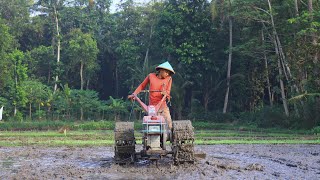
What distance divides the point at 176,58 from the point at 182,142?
2991 centimetres

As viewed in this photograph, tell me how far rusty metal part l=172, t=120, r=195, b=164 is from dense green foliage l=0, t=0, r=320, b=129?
57.2 ft

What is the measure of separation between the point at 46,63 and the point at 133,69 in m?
8.99

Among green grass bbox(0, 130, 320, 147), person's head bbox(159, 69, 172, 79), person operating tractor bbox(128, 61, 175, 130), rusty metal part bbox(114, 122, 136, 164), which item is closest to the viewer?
rusty metal part bbox(114, 122, 136, 164)

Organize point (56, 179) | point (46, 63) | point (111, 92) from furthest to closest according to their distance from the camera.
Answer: point (111, 92) < point (46, 63) < point (56, 179)

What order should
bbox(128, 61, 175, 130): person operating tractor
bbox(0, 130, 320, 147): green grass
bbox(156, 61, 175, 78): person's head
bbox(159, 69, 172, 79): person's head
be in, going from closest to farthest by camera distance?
bbox(128, 61, 175, 130): person operating tractor
bbox(156, 61, 175, 78): person's head
bbox(159, 69, 172, 79): person's head
bbox(0, 130, 320, 147): green grass

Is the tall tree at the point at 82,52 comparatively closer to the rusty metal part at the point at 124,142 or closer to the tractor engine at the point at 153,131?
the rusty metal part at the point at 124,142

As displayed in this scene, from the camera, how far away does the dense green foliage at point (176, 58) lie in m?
29.2

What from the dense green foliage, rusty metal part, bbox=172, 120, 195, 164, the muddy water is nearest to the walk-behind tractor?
rusty metal part, bbox=172, 120, 195, 164

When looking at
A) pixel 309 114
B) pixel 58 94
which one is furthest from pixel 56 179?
pixel 58 94

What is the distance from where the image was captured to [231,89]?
39.4m

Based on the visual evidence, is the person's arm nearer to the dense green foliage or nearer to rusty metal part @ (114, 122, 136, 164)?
rusty metal part @ (114, 122, 136, 164)

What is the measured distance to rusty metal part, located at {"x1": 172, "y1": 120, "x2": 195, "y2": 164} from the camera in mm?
9367

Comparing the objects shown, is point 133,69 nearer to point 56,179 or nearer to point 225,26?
point 225,26

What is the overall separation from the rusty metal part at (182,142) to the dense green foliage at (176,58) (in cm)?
1742
